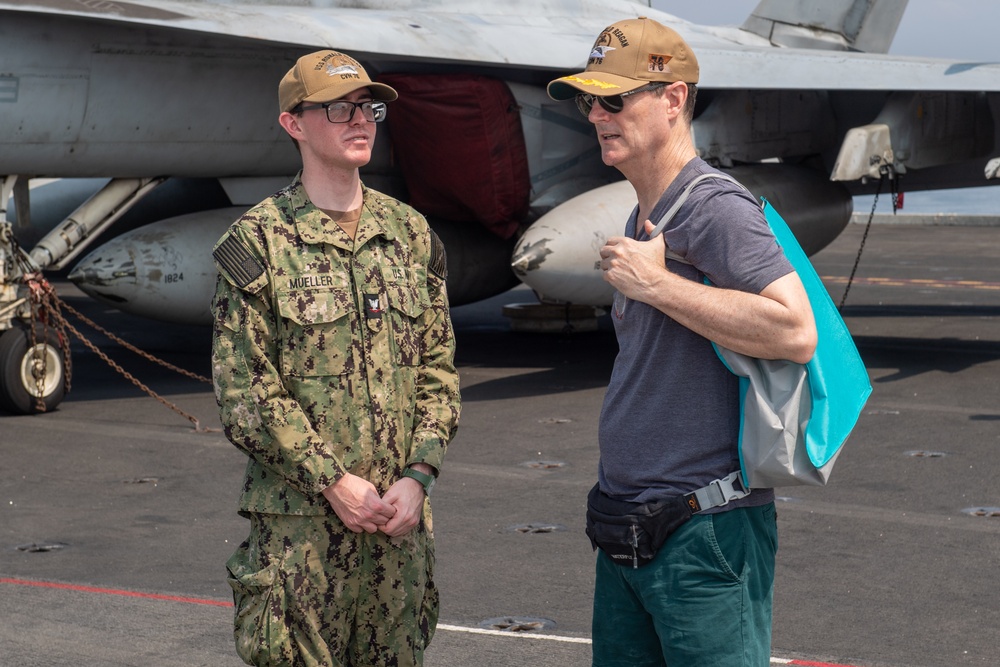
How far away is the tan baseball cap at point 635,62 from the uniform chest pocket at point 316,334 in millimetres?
719

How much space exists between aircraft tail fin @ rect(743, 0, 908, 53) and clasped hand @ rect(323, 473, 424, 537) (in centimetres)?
1180

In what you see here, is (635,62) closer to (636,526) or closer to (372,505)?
(636,526)

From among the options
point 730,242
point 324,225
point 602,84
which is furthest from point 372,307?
point 730,242

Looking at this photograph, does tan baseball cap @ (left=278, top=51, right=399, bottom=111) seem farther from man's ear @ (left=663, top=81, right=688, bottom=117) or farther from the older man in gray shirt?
man's ear @ (left=663, top=81, right=688, bottom=117)

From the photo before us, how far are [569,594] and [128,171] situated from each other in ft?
19.0

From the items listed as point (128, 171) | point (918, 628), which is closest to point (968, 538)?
point (918, 628)

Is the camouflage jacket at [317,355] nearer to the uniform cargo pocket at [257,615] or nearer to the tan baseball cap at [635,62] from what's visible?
the uniform cargo pocket at [257,615]

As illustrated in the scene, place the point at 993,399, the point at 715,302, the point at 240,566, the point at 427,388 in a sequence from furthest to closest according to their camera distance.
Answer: the point at 993,399 < the point at 427,388 < the point at 240,566 < the point at 715,302

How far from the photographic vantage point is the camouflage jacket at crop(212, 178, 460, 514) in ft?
9.23

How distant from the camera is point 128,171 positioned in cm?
949

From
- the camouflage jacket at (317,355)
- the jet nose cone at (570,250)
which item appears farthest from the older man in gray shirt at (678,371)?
the jet nose cone at (570,250)

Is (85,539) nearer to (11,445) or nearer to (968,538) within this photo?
(11,445)

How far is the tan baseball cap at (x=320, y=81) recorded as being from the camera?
291cm

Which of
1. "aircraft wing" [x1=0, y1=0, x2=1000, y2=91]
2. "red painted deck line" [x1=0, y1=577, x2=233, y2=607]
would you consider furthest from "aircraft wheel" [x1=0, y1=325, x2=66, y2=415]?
"red painted deck line" [x1=0, y1=577, x2=233, y2=607]
